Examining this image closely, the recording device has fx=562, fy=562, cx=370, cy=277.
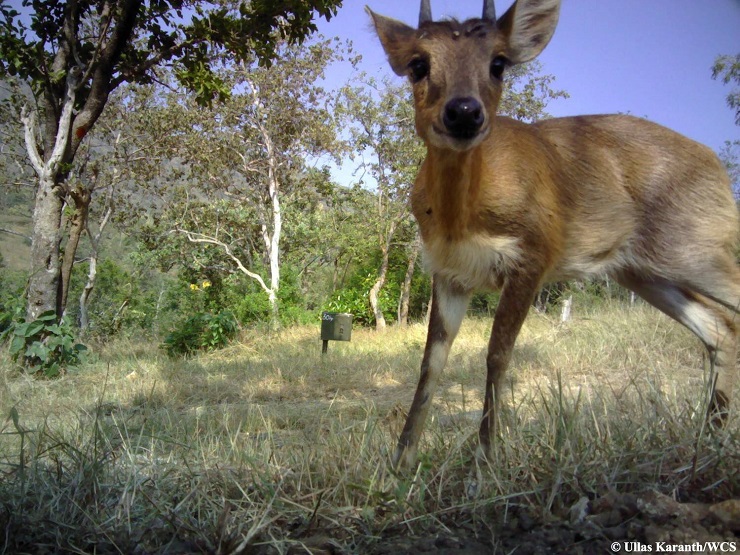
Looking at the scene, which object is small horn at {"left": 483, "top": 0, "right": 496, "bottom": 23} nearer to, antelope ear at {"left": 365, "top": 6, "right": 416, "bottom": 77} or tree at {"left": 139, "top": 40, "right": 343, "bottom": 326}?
antelope ear at {"left": 365, "top": 6, "right": 416, "bottom": 77}

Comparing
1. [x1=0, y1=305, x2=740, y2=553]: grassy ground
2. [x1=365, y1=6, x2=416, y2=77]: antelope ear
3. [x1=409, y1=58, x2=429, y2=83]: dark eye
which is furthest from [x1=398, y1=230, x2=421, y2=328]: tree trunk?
[x1=0, y1=305, x2=740, y2=553]: grassy ground

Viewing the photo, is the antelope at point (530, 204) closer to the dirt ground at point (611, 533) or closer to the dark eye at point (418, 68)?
the dark eye at point (418, 68)

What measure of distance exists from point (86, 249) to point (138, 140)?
7419 mm

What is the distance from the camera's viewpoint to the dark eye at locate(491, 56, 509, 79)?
9.02ft

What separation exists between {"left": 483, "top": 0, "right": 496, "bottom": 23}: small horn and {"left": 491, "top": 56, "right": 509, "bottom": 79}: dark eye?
0.23 metres

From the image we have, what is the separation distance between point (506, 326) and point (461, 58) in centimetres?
130

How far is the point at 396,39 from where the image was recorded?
2.92 m

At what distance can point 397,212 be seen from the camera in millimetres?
18625

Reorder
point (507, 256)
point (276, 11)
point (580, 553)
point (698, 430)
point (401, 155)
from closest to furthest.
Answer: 1. point (580, 553)
2. point (698, 430)
3. point (507, 256)
4. point (276, 11)
5. point (401, 155)

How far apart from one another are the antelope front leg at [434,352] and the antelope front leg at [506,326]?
0.29m

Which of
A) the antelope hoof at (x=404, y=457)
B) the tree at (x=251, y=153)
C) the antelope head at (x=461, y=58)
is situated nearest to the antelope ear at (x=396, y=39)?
the antelope head at (x=461, y=58)

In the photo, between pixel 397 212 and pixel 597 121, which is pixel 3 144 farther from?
pixel 597 121

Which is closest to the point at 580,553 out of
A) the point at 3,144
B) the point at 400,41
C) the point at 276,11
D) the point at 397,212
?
the point at 400,41

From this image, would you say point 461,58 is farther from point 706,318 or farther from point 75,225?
point 75,225
